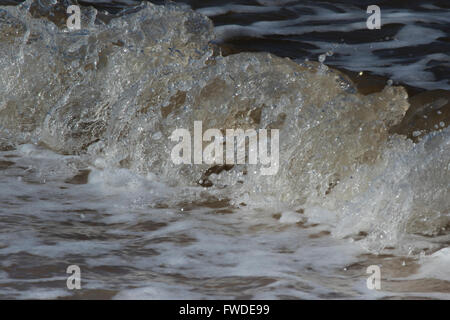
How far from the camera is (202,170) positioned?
4043 mm

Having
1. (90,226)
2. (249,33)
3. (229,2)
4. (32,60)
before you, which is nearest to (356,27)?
(249,33)

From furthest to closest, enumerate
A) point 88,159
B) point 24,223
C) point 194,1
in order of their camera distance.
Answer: point 194,1, point 88,159, point 24,223

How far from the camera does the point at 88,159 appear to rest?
431 cm

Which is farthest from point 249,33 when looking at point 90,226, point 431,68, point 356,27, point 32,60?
point 90,226

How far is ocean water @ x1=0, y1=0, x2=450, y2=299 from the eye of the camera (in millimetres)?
2781

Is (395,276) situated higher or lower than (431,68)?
lower

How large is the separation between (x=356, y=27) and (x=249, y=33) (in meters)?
0.98

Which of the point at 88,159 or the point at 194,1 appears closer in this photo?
the point at 88,159

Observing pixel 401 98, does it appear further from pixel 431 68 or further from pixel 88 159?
pixel 88 159

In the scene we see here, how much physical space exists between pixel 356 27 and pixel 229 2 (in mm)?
1526

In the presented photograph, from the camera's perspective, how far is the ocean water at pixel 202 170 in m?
2.78
